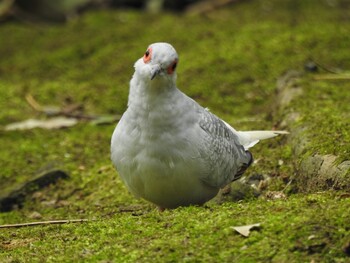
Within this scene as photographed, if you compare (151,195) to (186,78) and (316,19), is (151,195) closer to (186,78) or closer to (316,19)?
(186,78)

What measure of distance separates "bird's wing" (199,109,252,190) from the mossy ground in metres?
0.32

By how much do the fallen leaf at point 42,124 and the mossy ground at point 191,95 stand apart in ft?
0.39

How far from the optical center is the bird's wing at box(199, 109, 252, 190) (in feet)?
19.0

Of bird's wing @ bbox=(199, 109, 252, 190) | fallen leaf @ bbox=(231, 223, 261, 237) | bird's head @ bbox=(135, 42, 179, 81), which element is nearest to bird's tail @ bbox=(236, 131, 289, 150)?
bird's wing @ bbox=(199, 109, 252, 190)

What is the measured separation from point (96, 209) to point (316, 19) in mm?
6208

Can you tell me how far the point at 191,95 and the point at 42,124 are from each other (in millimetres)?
1771

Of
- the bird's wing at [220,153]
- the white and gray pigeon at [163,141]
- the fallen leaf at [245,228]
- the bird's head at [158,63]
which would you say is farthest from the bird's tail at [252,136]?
the fallen leaf at [245,228]

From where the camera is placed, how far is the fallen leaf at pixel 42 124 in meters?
9.14

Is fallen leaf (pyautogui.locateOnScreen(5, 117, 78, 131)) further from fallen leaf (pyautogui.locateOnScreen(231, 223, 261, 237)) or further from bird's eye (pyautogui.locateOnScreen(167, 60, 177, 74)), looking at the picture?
fallen leaf (pyautogui.locateOnScreen(231, 223, 261, 237))

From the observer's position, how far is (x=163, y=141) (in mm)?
5547

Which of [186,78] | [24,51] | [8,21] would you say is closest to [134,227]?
[186,78]

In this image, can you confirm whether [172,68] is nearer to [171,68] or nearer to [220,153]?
[171,68]

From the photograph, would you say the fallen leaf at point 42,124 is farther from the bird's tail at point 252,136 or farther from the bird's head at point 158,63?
the bird's head at point 158,63

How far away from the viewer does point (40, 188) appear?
7535 mm
